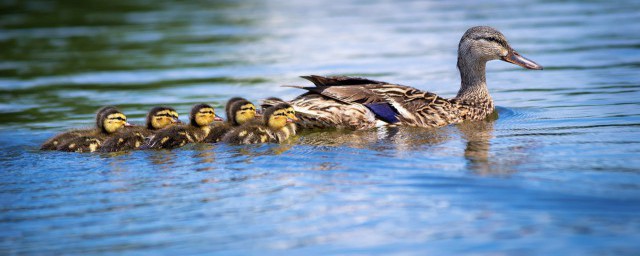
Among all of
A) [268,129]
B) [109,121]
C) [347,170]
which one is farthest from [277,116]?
[347,170]

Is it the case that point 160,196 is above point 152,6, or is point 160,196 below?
below

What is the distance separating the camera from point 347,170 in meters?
7.00

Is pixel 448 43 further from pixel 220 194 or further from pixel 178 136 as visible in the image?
pixel 220 194

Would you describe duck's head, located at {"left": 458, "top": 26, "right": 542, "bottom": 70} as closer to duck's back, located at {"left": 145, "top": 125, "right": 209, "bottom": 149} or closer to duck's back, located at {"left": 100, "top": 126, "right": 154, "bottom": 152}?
duck's back, located at {"left": 145, "top": 125, "right": 209, "bottom": 149}

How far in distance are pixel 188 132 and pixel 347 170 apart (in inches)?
73.3

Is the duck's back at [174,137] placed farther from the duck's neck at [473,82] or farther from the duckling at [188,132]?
the duck's neck at [473,82]

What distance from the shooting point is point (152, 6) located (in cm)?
2391

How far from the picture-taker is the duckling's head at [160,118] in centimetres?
866

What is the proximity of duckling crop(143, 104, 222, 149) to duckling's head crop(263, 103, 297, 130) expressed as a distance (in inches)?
19.6

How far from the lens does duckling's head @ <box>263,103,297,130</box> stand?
8.44 metres

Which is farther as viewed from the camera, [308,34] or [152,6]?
[152,6]

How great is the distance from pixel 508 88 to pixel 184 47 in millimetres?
6878

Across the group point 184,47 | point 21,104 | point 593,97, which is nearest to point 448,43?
point 184,47

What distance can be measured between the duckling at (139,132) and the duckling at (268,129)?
2.10ft
